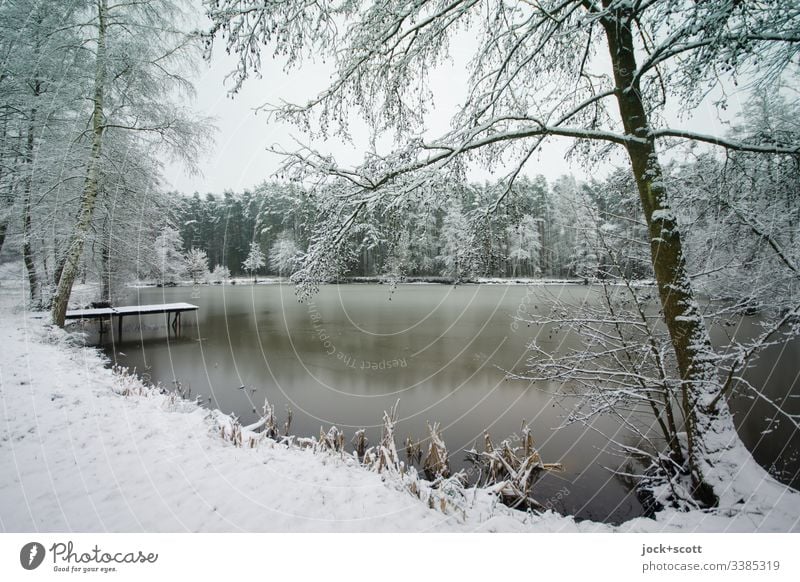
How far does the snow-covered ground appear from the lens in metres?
1.98

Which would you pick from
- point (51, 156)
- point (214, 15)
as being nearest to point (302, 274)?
point (214, 15)

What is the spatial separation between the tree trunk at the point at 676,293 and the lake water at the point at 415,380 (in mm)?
709

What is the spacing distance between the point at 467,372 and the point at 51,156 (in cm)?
850

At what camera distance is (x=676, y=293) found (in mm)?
2189

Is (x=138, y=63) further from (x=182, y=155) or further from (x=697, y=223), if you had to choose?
(x=697, y=223)

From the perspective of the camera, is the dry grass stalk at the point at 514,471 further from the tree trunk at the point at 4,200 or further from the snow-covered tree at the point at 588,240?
the tree trunk at the point at 4,200

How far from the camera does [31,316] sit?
5727 millimetres

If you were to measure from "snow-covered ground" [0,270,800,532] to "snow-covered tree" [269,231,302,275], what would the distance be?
1.87m

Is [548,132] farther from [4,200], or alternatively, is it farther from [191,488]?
[4,200]

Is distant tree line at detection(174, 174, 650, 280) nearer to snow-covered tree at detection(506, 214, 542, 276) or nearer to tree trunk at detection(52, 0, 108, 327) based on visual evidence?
snow-covered tree at detection(506, 214, 542, 276)

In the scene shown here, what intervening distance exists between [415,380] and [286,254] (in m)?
5.16

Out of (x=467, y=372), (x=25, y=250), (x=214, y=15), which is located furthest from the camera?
(x=467, y=372)

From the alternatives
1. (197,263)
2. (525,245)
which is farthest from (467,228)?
→ (197,263)

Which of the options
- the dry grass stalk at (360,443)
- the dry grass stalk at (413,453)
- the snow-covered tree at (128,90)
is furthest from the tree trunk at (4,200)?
the dry grass stalk at (413,453)
